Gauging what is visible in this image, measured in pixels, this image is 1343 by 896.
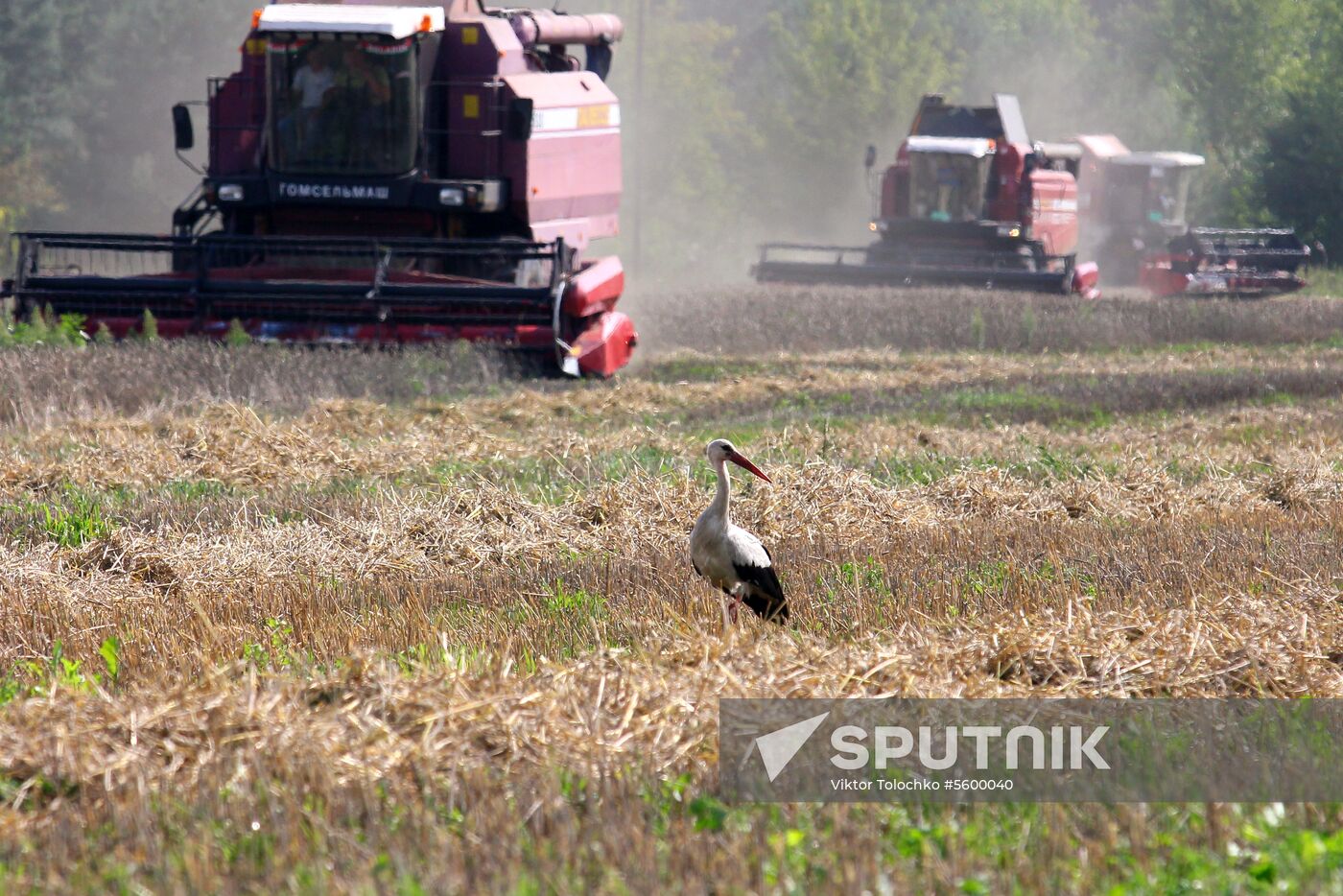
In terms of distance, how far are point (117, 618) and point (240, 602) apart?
1.60 feet

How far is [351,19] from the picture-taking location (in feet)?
49.3

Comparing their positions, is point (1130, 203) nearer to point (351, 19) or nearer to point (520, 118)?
point (520, 118)

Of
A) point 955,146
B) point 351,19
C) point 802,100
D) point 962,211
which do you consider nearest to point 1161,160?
point 962,211

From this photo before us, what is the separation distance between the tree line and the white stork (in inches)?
1376

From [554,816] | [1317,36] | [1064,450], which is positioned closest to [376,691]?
[554,816]

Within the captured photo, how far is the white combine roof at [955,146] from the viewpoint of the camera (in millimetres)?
28906

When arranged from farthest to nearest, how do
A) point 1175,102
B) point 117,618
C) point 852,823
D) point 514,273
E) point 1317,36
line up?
1. point 1175,102
2. point 1317,36
3. point 514,273
4. point 117,618
5. point 852,823

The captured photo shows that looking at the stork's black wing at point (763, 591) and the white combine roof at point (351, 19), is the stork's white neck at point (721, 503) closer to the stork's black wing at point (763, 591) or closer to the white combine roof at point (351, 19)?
the stork's black wing at point (763, 591)

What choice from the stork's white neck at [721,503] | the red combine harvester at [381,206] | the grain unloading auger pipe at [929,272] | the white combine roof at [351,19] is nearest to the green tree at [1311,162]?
the grain unloading auger pipe at [929,272]

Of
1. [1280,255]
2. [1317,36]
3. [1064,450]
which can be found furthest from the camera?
[1317,36]

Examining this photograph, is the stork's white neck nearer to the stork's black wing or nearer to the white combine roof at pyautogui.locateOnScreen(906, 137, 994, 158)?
the stork's black wing

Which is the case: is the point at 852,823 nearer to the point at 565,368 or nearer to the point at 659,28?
the point at 565,368

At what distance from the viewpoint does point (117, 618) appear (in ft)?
20.8

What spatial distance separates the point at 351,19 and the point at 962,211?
16.6 metres
